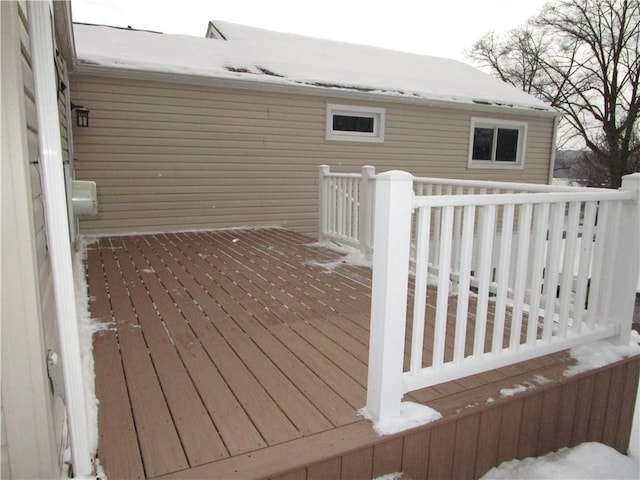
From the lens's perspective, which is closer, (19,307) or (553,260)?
(19,307)

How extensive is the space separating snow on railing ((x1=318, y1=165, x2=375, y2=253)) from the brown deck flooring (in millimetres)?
647

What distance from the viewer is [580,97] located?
1669cm

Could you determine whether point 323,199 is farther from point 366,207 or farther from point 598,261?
point 598,261

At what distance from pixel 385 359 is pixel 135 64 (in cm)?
529

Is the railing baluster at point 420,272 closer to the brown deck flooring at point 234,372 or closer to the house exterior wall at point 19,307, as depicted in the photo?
the brown deck flooring at point 234,372

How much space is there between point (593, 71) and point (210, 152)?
643 inches

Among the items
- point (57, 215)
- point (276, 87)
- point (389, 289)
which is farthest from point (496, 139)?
point (57, 215)

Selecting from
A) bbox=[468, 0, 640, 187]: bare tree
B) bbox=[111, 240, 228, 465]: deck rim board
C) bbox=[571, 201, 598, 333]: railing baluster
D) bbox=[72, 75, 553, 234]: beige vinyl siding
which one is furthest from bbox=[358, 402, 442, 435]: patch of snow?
bbox=[468, 0, 640, 187]: bare tree

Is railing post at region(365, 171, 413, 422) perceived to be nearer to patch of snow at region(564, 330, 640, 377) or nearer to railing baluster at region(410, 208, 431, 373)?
railing baluster at region(410, 208, 431, 373)

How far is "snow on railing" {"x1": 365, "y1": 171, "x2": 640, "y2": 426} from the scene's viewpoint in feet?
5.26

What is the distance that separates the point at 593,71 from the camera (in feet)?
52.9

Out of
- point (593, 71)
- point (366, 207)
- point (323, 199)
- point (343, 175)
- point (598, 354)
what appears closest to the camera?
point (598, 354)

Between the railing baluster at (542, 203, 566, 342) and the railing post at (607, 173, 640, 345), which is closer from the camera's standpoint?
the railing baluster at (542, 203, 566, 342)

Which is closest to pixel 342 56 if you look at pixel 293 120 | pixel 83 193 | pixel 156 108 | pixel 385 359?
pixel 293 120
